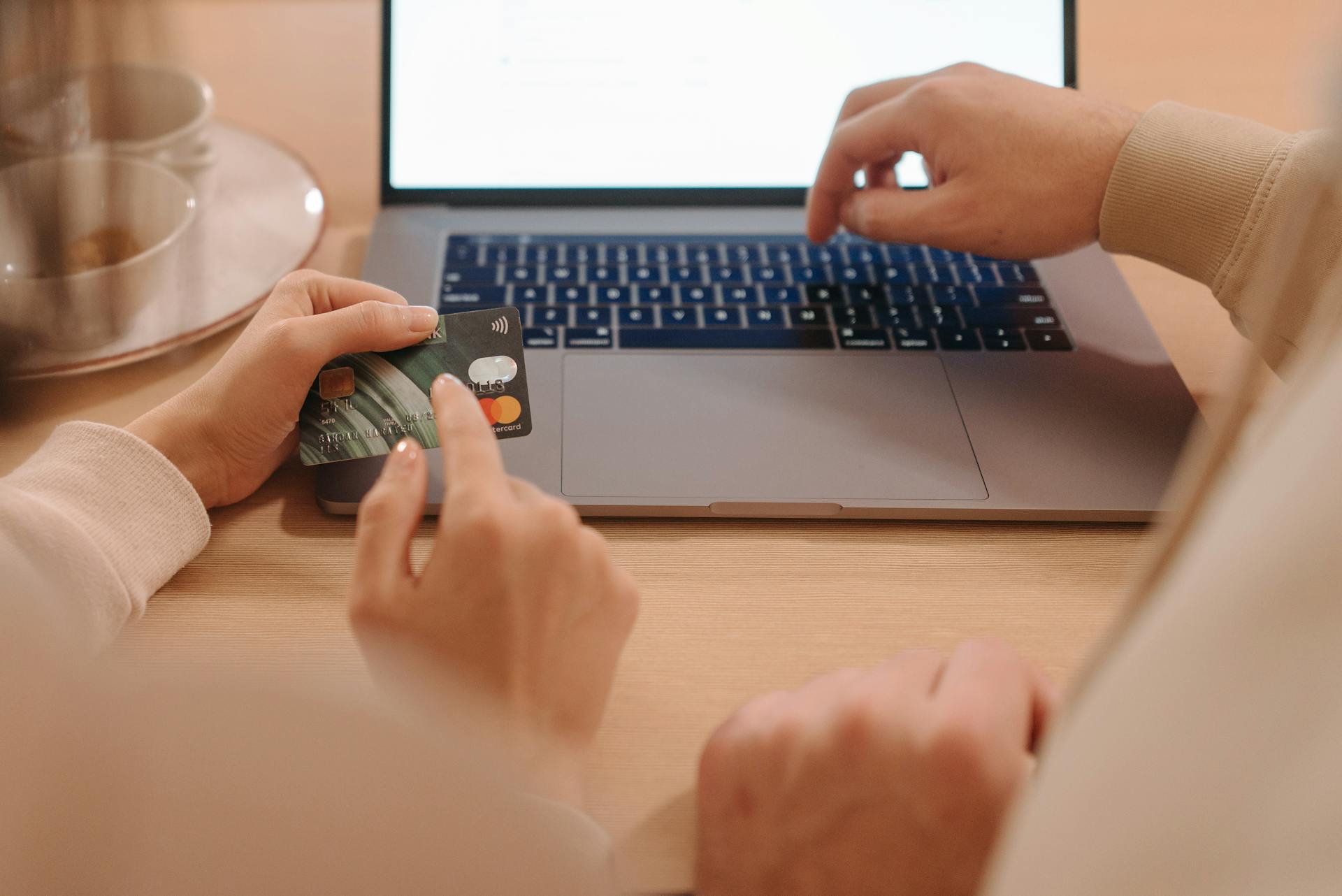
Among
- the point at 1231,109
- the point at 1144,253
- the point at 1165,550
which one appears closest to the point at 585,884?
the point at 1165,550

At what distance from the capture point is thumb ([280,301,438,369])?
542 mm

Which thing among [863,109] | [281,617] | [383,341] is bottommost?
[281,617]

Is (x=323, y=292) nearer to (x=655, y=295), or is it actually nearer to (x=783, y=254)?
(x=655, y=295)

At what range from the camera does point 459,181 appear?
0.78m

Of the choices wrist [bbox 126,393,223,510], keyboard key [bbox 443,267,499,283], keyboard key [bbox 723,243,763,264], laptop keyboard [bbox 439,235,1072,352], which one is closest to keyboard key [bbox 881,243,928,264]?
laptop keyboard [bbox 439,235,1072,352]

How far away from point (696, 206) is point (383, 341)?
1.12 feet

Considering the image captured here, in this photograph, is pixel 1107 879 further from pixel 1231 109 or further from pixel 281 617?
pixel 1231 109

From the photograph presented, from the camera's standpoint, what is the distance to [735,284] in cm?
73

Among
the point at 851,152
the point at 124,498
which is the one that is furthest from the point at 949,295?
the point at 124,498

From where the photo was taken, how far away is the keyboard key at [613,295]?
705 mm

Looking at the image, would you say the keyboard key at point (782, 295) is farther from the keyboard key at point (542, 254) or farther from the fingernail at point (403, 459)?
the fingernail at point (403, 459)

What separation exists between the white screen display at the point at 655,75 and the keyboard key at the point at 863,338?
0.58 ft

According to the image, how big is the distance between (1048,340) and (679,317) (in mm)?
265

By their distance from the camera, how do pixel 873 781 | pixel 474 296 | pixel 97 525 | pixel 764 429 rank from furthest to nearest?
pixel 474 296
pixel 764 429
pixel 97 525
pixel 873 781
